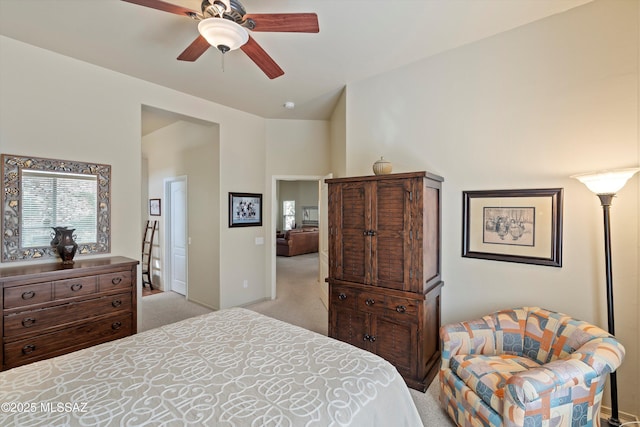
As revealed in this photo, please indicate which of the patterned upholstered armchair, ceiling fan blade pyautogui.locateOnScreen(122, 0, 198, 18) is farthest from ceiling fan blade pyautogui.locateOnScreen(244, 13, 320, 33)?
the patterned upholstered armchair

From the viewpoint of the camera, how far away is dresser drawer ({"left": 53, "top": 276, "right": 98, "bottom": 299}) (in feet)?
7.57

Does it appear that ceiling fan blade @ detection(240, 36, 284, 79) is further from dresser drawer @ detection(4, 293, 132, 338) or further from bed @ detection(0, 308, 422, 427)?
dresser drawer @ detection(4, 293, 132, 338)

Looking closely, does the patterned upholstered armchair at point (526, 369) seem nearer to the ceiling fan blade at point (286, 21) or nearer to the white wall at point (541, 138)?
the white wall at point (541, 138)

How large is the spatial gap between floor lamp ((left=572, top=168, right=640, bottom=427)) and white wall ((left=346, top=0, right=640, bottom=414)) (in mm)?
206

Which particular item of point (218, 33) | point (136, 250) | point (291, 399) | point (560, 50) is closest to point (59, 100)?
point (136, 250)

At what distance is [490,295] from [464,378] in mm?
935

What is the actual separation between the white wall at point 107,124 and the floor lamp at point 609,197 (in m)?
3.95

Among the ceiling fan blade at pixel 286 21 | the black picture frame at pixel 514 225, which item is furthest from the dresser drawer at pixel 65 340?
the black picture frame at pixel 514 225

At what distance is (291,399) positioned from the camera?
108 cm

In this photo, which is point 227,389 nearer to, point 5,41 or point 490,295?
point 490,295

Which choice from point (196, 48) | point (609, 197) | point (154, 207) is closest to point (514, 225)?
point (609, 197)

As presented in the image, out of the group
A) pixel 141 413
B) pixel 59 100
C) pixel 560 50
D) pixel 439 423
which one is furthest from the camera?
pixel 59 100

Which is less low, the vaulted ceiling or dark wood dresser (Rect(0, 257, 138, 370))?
the vaulted ceiling

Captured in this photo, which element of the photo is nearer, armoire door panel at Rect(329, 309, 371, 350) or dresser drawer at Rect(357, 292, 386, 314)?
dresser drawer at Rect(357, 292, 386, 314)
